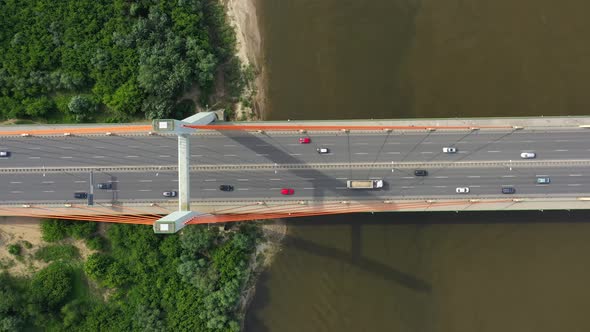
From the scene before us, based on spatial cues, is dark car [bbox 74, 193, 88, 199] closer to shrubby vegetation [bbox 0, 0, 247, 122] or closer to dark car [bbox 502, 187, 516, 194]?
shrubby vegetation [bbox 0, 0, 247, 122]

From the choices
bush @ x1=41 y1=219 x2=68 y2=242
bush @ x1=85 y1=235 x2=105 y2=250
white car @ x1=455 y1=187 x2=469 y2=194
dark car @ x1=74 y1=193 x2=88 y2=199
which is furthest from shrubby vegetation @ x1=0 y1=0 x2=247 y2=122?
white car @ x1=455 y1=187 x2=469 y2=194

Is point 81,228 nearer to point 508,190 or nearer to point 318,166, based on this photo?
point 318,166

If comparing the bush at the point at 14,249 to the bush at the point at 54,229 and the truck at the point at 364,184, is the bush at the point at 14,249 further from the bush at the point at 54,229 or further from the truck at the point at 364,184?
the truck at the point at 364,184

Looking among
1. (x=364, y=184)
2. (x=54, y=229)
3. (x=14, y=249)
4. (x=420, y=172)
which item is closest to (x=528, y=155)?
(x=420, y=172)

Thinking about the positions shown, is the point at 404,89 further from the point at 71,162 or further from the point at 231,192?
the point at 71,162

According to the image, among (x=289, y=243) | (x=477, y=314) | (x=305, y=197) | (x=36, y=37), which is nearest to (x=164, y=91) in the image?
(x=36, y=37)
